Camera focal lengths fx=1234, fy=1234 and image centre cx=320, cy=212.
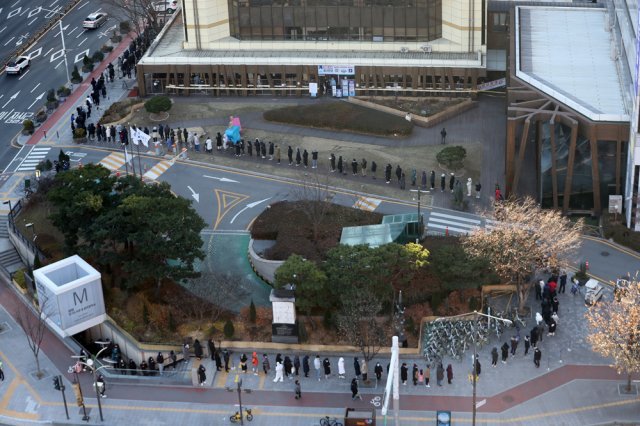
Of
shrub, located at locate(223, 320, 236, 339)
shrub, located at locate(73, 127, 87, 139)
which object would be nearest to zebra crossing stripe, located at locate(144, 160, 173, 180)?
shrub, located at locate(73, 127, 87, 139)

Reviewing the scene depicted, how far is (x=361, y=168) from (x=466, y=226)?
479 inches

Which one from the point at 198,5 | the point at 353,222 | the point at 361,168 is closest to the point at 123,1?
the point at 198,5

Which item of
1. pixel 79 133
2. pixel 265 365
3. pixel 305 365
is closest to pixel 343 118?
pixel 79 133

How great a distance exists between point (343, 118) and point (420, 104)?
24.5 ft

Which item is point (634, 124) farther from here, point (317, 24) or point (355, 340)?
point (317, 24)

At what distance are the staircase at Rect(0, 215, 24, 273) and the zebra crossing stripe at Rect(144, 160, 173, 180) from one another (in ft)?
39.9

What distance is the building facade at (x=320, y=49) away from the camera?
364 ft

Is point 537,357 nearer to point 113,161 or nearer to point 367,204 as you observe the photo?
point 367,204

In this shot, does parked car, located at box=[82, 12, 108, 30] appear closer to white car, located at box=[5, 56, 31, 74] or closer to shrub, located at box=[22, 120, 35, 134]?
white car, located at box=[5, 56, 31, 74]

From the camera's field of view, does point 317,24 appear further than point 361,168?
Yes

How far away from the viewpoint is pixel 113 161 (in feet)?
336

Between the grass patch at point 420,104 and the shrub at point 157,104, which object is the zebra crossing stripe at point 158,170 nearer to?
the shrub at point 157,104

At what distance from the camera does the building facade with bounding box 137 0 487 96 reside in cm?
11094

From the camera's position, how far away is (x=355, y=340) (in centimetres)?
7450
